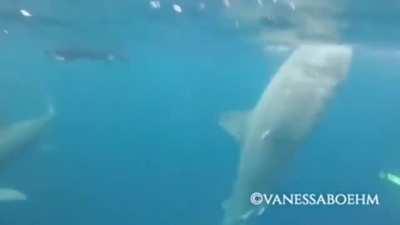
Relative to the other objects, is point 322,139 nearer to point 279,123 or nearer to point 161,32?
point 279,123

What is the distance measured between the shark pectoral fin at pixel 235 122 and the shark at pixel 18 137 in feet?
2.09

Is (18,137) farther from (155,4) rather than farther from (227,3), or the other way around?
(227,3)

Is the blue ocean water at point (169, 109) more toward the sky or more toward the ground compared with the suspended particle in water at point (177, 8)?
more toward the ground

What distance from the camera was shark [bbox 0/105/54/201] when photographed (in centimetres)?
312

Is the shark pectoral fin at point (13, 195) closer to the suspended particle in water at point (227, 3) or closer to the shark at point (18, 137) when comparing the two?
the shark at point (18, 137)

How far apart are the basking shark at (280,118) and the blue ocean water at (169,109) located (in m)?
0.03

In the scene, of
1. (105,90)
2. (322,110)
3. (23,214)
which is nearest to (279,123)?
(322,110)

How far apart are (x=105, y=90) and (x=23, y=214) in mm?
550

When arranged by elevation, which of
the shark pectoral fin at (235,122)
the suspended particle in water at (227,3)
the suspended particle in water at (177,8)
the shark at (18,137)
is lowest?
the shark at (18,137)

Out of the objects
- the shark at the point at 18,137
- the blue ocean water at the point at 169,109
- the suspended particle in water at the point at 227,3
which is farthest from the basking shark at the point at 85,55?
the suspended particle in water at the point at 227,3

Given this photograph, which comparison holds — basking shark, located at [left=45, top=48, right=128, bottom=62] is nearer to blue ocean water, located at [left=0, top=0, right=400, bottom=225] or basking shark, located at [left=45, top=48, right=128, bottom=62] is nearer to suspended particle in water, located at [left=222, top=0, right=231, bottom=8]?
blue ocean water, located at [left=0, top=0, right=400, bottom=225]

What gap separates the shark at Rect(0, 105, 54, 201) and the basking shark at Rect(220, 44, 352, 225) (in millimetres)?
664

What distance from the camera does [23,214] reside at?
123 inches

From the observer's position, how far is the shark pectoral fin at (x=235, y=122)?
311 cm
